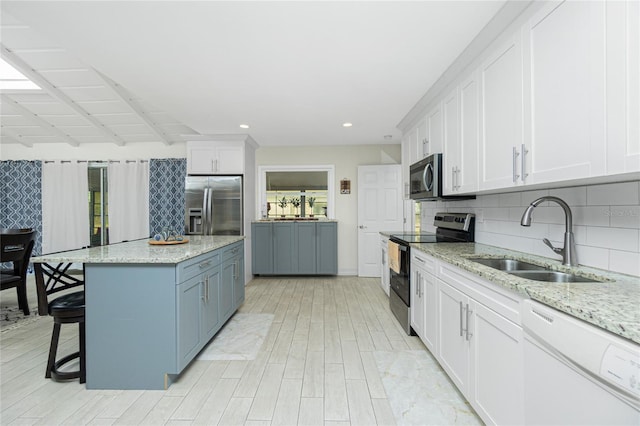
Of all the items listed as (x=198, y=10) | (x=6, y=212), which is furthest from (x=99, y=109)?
(x=198, y=10)

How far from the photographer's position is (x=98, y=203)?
5.58 meters

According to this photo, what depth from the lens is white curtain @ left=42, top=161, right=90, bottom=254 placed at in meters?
5.45

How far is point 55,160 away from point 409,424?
7.03m

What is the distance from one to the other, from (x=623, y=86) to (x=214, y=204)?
456cm

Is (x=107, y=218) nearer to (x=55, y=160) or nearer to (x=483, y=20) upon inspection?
(x=55, y=160)

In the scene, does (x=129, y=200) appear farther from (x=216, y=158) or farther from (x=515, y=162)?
(x=515, y=162)

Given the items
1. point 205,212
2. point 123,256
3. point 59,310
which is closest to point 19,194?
point 205,212

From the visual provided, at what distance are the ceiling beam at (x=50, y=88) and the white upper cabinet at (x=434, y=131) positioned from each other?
4493 mm

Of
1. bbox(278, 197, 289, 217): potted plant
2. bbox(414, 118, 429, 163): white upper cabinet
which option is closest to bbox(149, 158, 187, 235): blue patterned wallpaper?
bbox(278, 197, 289, 217): potted plant

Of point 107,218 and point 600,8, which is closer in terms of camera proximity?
point 600,8

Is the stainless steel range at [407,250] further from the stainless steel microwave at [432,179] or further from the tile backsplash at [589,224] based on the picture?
the tile backsplash at [589,224]

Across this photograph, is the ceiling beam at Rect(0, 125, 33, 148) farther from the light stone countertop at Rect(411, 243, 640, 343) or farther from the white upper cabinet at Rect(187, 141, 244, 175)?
the light stone countertop at Rect(411, 243, 640, 343)

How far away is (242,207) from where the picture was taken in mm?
4707

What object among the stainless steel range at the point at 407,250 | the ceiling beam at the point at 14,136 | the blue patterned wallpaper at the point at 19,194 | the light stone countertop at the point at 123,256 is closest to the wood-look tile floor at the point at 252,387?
the stainless steel range at the point at 407,250
